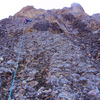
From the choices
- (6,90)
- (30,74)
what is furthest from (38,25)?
(6,90)

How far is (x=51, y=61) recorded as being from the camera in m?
5.75

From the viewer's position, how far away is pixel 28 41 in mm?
8016

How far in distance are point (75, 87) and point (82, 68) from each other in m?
1.22

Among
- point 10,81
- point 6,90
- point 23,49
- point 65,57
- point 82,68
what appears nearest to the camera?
point 6,90

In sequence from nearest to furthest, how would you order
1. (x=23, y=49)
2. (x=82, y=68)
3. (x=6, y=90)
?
(x=6, y=90) → (x=82, y=68) → (x=23, y=49)

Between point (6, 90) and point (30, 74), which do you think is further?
point (30, 74)

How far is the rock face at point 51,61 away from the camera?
13.5 ft

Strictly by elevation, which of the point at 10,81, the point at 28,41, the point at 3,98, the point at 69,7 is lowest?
the point at 3,98

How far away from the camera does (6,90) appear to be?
4301 millimetres

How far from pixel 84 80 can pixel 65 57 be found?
1.78 m

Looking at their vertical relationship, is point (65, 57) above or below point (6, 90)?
above

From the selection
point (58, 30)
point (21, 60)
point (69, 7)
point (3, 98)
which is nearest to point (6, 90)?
point (3, 98)

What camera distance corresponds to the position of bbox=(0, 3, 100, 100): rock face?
4.11m

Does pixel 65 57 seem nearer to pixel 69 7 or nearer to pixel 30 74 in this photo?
pixel 30 74
